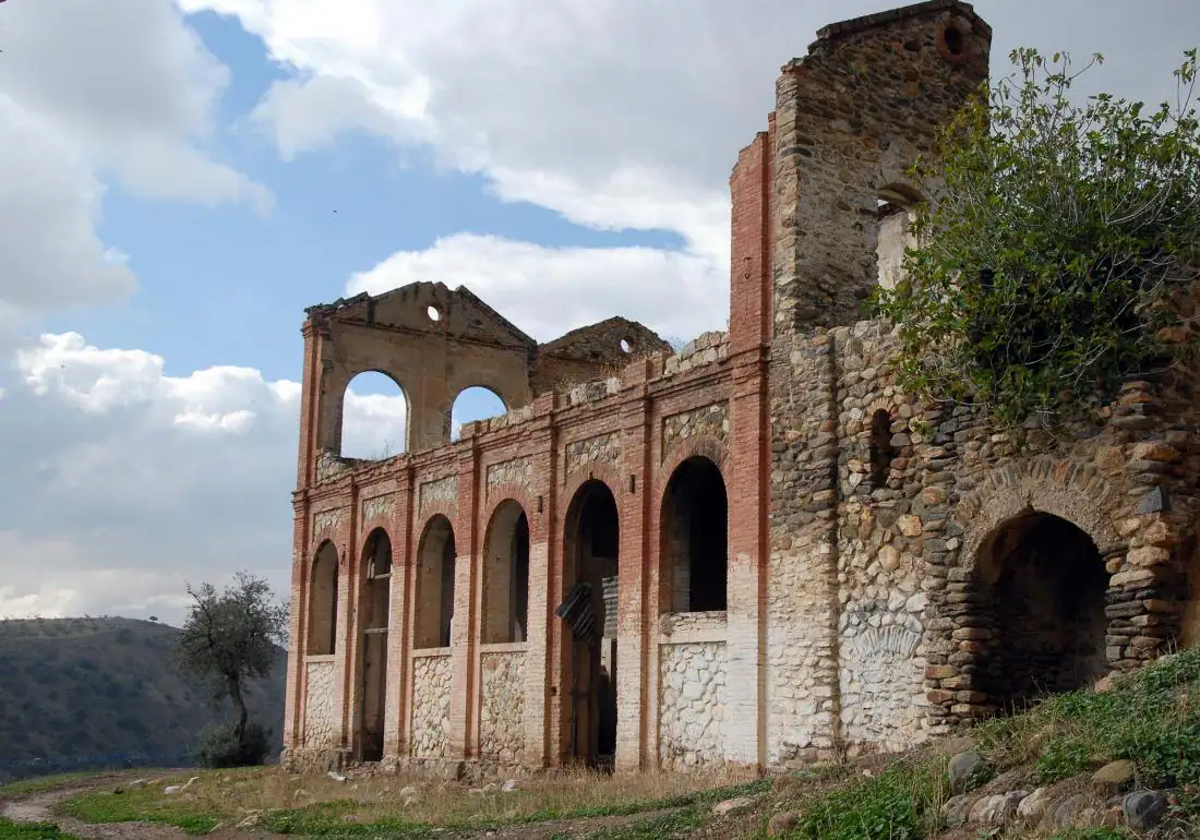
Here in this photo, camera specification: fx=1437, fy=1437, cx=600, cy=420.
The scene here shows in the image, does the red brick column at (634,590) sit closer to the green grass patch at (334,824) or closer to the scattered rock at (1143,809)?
the green grass patch at (334,824)

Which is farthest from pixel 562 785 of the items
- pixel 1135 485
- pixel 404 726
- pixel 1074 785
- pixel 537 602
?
pixel 1074 785

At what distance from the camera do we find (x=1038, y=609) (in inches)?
581

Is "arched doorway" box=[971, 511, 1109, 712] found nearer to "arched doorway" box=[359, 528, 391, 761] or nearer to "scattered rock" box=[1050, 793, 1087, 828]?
"scattered rock" box=[1050, 793, 1087, 828]

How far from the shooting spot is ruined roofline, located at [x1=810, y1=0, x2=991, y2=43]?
1839 centimetres

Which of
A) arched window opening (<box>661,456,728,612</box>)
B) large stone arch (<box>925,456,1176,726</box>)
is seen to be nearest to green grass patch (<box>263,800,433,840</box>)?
arched window opening (<box>661,456,728,612</box>)

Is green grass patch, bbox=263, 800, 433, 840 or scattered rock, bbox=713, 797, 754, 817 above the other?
scattered rock, bbox=713, 797, 754, 817

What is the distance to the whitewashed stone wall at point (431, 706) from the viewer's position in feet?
79.8

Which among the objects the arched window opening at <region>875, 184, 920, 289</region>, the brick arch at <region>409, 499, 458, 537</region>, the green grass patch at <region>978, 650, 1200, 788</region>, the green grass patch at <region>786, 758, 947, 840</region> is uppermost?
the arched window opening at <region>875, 184, 920, 289</region>

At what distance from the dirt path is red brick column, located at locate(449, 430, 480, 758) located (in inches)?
209

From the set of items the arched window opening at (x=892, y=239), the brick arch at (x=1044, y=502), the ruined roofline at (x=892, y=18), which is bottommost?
the brick arch at (x=1044, y=502)

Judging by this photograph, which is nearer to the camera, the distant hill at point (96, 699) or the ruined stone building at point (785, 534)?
the ruined stone building at point (785, 534)

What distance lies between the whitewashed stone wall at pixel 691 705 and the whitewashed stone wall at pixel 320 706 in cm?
1078

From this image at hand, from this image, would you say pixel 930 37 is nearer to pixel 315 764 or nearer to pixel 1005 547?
pixel 1005 547

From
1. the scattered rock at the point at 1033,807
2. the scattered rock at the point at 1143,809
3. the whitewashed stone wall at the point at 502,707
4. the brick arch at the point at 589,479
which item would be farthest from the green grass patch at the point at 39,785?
the scattered rock at the point at 1143,809
